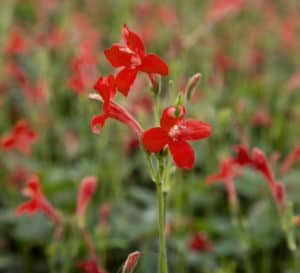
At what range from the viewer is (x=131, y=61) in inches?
53.6

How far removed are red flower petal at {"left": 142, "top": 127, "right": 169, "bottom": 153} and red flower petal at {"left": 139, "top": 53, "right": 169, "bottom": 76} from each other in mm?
120

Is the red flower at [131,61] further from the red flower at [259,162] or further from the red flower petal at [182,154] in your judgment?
the red flower at [259,162]

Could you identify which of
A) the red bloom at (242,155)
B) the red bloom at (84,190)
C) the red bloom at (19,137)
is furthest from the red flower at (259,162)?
the red bloom at (19,137)

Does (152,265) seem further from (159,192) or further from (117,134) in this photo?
(159,192)

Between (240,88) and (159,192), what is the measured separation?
105 inches

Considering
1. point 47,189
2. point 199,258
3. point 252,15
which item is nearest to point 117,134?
point 47,189

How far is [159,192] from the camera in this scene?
51.5 inches

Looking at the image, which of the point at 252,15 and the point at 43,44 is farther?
the point at 252,15

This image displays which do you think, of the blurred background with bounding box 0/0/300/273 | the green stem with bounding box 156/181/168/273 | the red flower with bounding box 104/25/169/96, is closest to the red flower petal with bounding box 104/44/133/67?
the red flower with bounding box 104/25/169/96

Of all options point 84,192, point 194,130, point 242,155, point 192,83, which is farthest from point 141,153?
point 194,130

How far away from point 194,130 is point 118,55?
0.22 m

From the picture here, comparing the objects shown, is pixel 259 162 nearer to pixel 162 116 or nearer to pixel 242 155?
pixel 242 155

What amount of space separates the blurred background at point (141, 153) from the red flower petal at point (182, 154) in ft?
0.58

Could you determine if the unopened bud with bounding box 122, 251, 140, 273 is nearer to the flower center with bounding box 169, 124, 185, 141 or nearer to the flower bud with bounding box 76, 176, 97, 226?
the flower center with bounding box 169, 124, 185, 141
